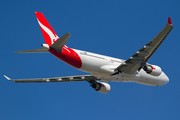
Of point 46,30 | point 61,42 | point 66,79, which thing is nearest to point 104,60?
point 61,42

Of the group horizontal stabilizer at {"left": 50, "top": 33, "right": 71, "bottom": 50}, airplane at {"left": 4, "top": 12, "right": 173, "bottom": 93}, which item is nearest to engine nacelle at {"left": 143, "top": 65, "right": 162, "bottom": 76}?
airplane at {"left": 4, "top": 12, "right": 173, "bottom": 93}

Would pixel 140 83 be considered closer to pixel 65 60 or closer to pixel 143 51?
pixel 143 51

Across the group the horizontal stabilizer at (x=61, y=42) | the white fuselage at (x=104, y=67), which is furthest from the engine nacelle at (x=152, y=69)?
the horizontal stabilizer at (x=61, y=42)

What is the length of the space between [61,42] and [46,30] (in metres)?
4.08

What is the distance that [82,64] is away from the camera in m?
27.9

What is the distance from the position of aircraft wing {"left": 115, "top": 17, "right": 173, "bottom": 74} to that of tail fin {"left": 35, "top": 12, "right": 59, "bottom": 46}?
7.46 meters

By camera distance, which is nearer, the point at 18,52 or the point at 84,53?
the point at 18,52

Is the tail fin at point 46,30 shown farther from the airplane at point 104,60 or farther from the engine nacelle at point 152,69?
the engine nacelle at point 152,69

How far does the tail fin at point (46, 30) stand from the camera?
2836 centimetres

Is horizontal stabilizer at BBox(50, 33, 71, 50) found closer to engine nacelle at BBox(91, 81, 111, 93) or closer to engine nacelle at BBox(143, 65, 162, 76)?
engine nacelle at BBox(91, 81, 111, 93)

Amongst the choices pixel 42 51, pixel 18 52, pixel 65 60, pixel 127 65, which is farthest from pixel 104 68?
pixel 18 52

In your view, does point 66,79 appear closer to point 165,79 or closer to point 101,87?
point 101,87

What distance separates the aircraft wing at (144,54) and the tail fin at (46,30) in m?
7.46

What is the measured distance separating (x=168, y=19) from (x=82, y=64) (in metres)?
9.41
